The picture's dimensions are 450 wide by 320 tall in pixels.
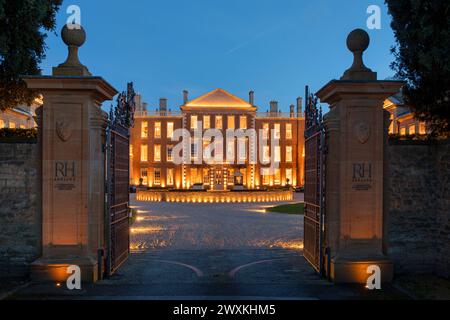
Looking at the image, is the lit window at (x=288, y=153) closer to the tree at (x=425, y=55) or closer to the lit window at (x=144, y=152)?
the lit window at (x=144, y=152)

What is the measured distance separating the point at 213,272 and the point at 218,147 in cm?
4338

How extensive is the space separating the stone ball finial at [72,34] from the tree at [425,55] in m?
6.77

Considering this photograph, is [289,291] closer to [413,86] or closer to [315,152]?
[315,152]

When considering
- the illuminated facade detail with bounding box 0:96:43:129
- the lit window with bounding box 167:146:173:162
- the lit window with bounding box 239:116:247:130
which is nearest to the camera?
the illuminated facade detail with bounding box 0:96:43:129

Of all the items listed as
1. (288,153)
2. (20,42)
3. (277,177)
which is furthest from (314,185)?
(288,153)

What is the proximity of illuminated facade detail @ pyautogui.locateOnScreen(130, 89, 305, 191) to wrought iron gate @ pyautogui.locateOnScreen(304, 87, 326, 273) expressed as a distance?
40.5 metres

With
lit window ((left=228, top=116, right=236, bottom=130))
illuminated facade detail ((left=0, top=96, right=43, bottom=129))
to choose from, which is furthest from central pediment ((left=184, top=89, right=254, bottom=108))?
illuminated facade detail ((left=0, top=96, right=43, bottom=129))

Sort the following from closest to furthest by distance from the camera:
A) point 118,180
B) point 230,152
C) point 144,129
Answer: point 118,180, point 230,152, point 144,129

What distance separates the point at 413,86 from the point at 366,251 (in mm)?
4520

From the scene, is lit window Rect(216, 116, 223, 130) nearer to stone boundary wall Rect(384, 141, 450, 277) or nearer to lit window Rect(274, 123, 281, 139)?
lit window Rect(274, 123, 281, 139)

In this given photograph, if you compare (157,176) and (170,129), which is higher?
(170,129)

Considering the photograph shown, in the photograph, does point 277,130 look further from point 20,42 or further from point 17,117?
point 20,42

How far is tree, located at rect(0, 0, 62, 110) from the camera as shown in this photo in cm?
865

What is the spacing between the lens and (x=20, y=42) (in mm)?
9305
